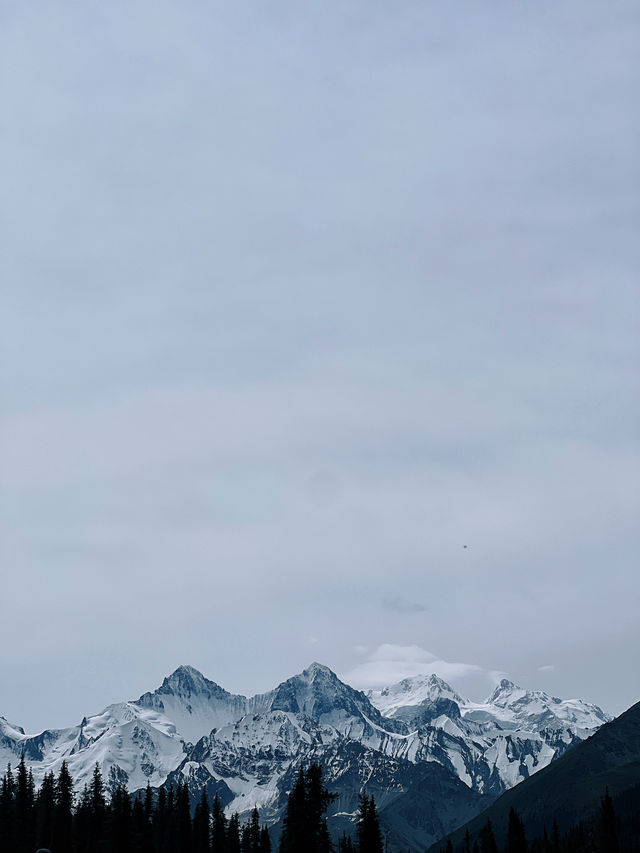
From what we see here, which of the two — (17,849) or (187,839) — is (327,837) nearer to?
(17,849)

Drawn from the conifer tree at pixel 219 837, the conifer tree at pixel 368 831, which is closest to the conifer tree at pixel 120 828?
the conifer tree at pixel 368 831

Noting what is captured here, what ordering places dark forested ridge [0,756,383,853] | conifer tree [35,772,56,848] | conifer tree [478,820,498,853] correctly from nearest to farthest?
dark forested ridge [0,756,383,853]
conifer tree [35,772,56,848]
conifer tree [478,820,498,853]

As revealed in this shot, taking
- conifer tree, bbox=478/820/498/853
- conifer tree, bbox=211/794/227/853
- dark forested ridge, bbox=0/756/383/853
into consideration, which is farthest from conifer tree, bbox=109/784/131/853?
conifer tree, bbox=478/820/498/853

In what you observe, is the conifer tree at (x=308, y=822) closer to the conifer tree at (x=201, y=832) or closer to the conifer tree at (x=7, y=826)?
the conifer tree at (x=7, y=826)

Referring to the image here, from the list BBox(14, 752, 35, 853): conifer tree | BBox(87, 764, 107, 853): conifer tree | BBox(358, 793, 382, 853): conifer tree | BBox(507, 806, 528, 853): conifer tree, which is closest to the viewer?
BBox(358, 793, 382, 853): conifer tree

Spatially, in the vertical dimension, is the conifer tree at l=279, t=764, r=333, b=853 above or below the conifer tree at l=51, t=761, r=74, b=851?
below

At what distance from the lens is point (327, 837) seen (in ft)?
308

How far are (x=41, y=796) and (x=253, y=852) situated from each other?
4759cm

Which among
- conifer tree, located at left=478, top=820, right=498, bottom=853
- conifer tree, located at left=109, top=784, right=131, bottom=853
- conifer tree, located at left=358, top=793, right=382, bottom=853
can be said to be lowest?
conifer tree, located at left=358, top=793, right=382, bottom=853

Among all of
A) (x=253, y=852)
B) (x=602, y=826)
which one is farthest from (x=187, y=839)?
(x=602, y=826)

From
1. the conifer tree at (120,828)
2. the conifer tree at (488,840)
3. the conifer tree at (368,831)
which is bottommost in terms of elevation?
the conifer tree at (368,831)

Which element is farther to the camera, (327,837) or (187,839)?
(187,839)

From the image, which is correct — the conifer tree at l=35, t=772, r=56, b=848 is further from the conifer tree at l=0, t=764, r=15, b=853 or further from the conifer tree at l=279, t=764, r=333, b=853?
the conifer tree at l=279, t=764, r=333, b=853

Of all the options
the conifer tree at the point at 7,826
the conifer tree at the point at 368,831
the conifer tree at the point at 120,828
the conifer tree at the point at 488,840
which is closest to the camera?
the conifer tree at the point at 368,831
